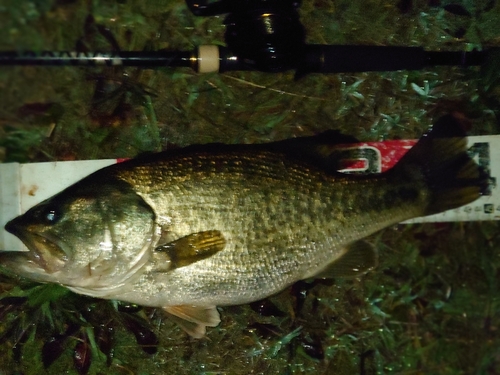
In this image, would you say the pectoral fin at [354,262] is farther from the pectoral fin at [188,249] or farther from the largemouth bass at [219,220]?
the pectoral fin at [188,249]

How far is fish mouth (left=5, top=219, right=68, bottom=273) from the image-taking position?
6.02 feet

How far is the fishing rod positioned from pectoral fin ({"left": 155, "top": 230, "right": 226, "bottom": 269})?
2.45 ft

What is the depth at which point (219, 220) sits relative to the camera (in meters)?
1.95

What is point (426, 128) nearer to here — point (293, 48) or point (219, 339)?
point (293, 48)

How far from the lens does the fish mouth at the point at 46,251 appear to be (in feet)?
6.02

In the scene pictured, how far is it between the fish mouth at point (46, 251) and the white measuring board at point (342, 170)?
31 cm

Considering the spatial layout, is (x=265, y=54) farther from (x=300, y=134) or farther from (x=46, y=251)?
(x=46, y=251)

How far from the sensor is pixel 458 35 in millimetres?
2404

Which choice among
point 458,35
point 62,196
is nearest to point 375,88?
point 458,35

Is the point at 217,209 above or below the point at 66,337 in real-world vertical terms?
above

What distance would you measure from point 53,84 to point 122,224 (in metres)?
0.72

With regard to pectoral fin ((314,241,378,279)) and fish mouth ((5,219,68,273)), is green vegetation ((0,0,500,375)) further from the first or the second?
fish mouth ((5,219,68,273))

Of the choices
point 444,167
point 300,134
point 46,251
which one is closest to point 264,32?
point 300,134

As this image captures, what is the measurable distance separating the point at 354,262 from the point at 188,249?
81 cm
